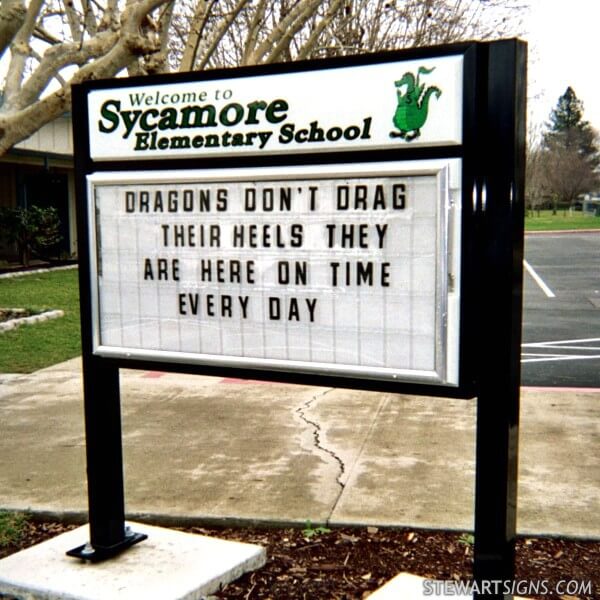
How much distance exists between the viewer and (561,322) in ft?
43.2

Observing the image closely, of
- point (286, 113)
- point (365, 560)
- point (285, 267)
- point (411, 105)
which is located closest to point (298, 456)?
point (365, 560)

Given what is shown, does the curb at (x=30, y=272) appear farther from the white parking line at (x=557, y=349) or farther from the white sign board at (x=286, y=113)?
the white sign board at (x=286, y=113)

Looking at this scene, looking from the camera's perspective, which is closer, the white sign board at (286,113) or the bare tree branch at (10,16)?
the white sign board at (286,113)

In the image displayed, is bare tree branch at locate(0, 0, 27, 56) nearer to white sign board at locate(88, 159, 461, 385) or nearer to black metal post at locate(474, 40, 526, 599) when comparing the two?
white sign board at locate(88, 159, 461, 385)

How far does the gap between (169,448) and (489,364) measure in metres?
3.65

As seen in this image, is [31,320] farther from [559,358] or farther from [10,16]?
[559,358]

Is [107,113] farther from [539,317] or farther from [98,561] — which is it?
[539,317]

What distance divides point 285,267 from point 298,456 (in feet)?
8.82

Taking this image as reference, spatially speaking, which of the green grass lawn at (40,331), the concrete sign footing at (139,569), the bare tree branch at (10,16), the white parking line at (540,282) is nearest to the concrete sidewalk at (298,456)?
the concrete sign footing at (139,569)

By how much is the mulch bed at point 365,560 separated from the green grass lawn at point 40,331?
565 cm

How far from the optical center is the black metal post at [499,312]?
9.87ft

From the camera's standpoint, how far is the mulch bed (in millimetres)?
3986

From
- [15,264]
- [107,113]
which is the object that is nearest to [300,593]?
[107,113]

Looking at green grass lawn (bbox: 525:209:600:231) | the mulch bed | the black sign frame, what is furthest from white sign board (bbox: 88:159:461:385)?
green grass lawn (bbox: 525:209:600:231)
